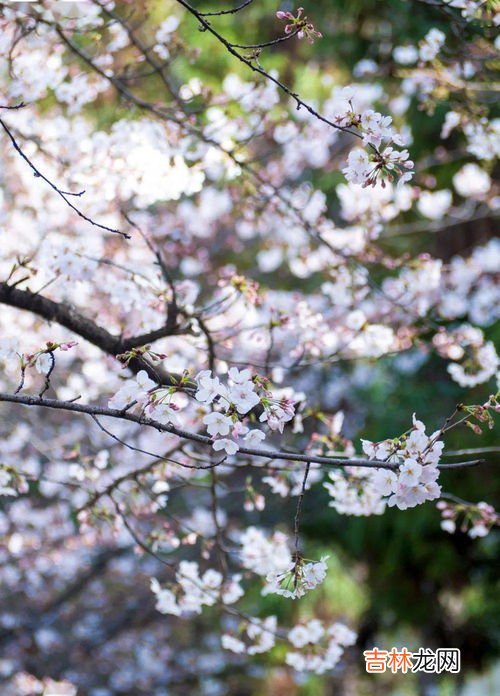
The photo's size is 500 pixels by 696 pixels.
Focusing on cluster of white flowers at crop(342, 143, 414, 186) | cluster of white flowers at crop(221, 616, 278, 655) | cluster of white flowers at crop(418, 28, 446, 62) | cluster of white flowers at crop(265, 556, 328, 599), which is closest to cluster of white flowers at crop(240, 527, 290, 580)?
cluster of white flowers at crop(221, 616, 278, 655)

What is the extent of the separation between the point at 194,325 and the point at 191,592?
0.82 meters

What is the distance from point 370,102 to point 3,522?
317 centimetres

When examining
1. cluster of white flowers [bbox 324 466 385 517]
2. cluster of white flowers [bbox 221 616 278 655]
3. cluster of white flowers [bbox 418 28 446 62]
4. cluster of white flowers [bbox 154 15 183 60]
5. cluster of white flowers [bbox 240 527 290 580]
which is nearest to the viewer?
cluster of white flowers [bbox 324 466 385 517]

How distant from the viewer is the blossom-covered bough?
1753mm

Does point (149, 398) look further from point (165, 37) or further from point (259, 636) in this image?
point (165, 37)

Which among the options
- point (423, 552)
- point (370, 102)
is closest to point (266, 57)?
point (370, 102)

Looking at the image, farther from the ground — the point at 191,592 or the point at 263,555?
the point at 263,555

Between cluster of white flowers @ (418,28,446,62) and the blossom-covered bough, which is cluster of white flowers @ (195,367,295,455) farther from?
cluster of white flowers @ (418,28,446,62)

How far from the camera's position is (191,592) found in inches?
96.1

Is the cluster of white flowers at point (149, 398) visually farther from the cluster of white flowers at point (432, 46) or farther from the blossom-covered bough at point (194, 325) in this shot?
the cluster of white flowers at point (432, 46)

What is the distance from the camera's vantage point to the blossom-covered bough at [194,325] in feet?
5.75

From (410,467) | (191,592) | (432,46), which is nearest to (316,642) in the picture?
(191,592)

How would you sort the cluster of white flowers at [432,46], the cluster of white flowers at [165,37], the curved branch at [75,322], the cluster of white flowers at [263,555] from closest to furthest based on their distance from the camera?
the curved branch at [75,322]
the cluster of white flowers at [263,555]
the cluster of white flowers at [432,46]
the cluster of white flowers at [165,37]

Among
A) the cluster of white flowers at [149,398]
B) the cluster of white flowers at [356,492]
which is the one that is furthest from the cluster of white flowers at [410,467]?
the cluster of white flowers at [356,492]
